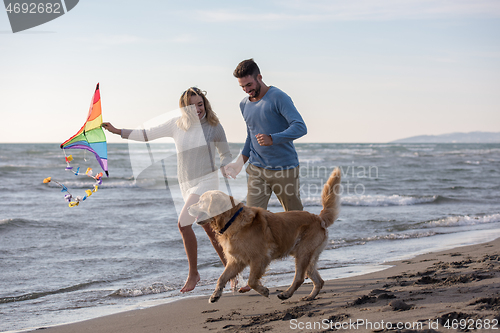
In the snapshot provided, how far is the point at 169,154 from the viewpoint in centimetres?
530

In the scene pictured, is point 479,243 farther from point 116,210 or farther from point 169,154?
point 116,210

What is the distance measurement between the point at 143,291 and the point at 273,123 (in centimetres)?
263

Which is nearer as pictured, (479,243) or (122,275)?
(122,275)

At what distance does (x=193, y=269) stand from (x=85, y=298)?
1.31 metres

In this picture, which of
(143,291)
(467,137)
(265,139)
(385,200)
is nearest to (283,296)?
(265,139)

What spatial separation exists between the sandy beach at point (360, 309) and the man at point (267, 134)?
3.84 feet

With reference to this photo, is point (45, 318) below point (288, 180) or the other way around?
below

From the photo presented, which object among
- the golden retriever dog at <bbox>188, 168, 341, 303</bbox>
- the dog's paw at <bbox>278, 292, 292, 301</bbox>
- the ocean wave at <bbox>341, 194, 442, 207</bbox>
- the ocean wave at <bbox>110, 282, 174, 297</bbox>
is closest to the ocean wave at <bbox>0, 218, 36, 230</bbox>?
the ocean wave at <bbox>110, 282, 174, 297</bbox>

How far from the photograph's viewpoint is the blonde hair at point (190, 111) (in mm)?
4688

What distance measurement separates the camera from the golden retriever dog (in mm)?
3871

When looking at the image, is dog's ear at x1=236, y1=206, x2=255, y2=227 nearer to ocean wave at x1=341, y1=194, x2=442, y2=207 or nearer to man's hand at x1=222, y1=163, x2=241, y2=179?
man's hand at x1=222, y1=163, x2=241, y2=179

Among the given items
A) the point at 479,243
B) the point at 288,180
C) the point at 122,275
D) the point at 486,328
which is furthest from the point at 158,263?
the point at 479,243

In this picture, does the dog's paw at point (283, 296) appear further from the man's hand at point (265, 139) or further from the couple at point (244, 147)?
the man's hand at point (265, 139)

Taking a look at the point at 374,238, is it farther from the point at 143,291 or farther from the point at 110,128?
the point at 110,128
